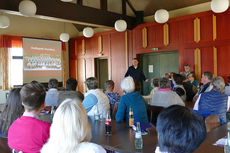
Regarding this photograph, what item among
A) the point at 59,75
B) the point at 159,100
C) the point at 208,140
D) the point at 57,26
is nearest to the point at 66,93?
the point at 159,100

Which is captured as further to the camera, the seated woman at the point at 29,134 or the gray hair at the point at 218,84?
the gray hair at the point at 218,84

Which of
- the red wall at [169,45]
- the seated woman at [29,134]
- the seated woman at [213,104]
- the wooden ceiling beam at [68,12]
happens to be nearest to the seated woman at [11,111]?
the seated woman at [29,134]

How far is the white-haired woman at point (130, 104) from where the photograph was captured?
9.59ft

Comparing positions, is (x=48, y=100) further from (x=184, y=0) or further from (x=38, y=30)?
(x=38, y=30)

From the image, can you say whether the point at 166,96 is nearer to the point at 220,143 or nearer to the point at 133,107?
the point at 133,107

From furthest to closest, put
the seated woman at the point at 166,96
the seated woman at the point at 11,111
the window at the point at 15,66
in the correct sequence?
the window at the point at 15,66
the seated woman at the point at 166,96
the seated woman at the point at 11,111

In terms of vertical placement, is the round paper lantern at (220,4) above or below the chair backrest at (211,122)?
above

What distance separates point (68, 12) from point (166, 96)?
396cm

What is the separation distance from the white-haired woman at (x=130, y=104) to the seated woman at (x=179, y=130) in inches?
69.5

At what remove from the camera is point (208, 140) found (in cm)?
208

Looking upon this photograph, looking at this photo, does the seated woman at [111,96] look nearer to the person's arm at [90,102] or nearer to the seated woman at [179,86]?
the person's arm at [90,102]

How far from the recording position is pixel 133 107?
9.59ft

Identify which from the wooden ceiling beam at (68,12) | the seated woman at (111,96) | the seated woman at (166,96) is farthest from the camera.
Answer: the wooden ceiling beam at (68,12)

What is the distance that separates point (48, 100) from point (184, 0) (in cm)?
501
